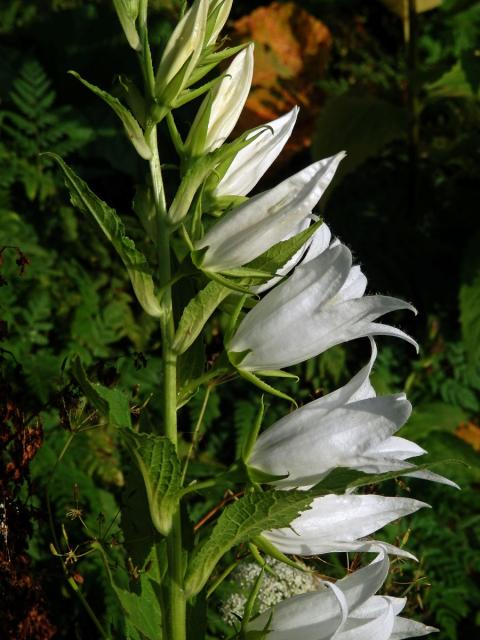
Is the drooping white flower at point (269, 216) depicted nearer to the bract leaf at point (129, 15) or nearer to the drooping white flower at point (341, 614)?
the bract leaf at point (129, 15)

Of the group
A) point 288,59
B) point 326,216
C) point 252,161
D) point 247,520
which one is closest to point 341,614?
point 247,520

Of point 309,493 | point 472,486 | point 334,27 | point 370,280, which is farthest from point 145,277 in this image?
point 334,27

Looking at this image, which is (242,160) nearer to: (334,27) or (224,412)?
(224,412)

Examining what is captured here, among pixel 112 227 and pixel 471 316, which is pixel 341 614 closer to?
pixel 112 227

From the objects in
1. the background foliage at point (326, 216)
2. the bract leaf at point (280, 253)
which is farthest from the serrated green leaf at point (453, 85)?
the bract leaf at point (280, 253)

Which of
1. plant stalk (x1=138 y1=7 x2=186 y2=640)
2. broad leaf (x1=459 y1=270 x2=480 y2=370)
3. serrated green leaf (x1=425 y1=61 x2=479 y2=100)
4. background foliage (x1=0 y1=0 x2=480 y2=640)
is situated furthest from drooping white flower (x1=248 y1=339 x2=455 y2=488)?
serrated green leaf (x1=425 y1=61 x2=479 y2=100)

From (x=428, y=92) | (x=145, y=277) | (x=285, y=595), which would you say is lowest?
(x=285, y=595)

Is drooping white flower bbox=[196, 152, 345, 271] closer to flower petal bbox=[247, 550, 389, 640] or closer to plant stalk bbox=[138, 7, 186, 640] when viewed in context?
plant stalk bbox=[138, 7, 186, 640]

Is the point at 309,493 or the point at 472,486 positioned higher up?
the point at 309,493
